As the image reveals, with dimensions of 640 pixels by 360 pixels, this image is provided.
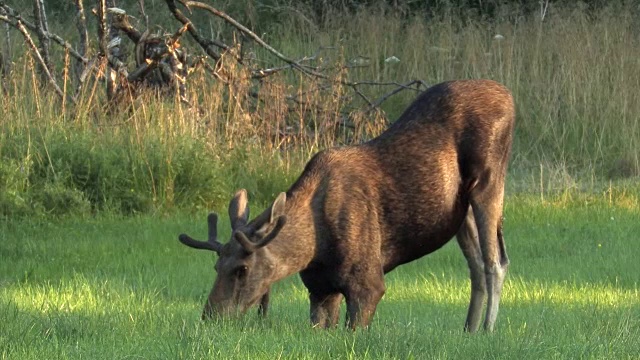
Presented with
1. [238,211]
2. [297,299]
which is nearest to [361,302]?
[238,211]

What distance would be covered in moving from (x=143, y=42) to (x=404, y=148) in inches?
298

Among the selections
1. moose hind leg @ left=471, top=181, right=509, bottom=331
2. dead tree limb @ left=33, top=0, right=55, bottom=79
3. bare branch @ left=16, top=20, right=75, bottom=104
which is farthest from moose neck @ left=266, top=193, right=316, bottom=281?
dead tree limb @ left=33, top=0, right=55, bottom=79

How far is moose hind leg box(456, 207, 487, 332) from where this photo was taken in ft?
29.3

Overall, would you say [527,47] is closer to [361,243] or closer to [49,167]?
[49,167]

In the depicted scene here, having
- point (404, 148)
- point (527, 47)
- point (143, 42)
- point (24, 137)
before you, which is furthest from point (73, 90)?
point (404, 148)

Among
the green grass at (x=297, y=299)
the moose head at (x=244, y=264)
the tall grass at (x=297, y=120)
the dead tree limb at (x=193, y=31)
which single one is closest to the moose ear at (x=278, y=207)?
the moose head at (x=244, y=264)

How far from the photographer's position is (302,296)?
1055 centimetres

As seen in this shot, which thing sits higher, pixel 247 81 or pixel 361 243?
pixel 361 243

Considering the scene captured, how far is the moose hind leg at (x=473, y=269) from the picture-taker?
8.94 m

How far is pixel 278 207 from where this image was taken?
8016 mm

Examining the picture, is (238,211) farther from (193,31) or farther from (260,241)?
(193,31)

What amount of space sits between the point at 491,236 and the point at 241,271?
1940 mm

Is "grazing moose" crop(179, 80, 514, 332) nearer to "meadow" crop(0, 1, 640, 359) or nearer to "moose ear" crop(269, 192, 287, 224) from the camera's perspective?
"moose ear" crop(269, 192, 287, 224)

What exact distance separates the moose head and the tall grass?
19.2 feet
